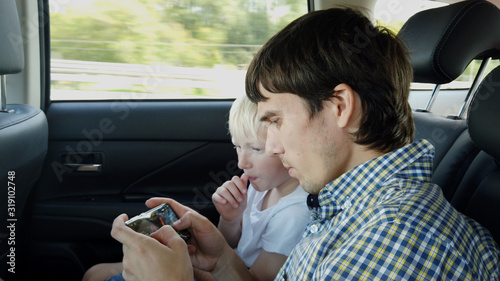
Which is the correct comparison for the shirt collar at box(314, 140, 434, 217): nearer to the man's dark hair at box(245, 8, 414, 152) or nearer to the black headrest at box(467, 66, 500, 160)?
the man's dark hair at box(245, 8, 414, 152)

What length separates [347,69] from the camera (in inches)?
49.4

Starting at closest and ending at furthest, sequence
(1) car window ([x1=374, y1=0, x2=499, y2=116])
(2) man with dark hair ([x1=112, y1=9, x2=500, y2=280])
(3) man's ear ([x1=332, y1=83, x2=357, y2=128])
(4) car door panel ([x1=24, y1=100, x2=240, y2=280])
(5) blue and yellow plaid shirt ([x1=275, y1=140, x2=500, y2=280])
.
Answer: (5) blue and yellow plaid shirt ([x1=275, y1=140, x2=500, y2=280]) < (2) man with dark hair ([x1=112, y1=9, x2=500, y2=280]) < (3) man's ear ([x1=332, y1=83, x2=357, y2=128]) < (4) car door panel ([x1=24, y1=100, x2=240, y2=280]) < (1) car window ([x1=374, y1=0, x2=499, y2=116])

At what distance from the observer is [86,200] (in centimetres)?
244

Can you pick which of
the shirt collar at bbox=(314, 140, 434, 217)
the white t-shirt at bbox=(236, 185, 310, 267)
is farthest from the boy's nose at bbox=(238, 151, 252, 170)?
the shirt collar at bbox=(314, 140, 434, 217)

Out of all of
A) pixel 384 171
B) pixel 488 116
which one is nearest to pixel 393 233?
Answer: pixel 384 171

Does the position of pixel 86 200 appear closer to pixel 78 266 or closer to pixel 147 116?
pixel 78 266

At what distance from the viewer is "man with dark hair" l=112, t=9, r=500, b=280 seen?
110cm

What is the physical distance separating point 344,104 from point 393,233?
0.38m

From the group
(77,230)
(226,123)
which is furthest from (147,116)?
(77,230)

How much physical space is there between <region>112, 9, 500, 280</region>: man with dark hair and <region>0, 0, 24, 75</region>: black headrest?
80cm

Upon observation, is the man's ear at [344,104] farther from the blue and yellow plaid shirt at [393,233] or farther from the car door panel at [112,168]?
the car door panel at [112,168]

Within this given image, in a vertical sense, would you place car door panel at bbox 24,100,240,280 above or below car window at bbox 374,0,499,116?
below

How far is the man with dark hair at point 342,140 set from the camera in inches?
43.3

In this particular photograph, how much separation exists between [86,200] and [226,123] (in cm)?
73
